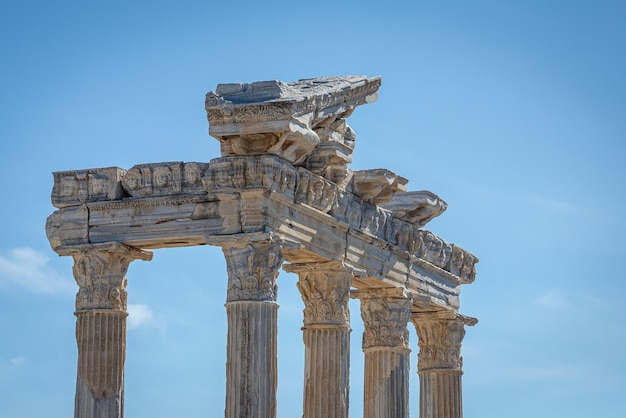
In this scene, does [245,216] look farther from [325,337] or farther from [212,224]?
[325,337]

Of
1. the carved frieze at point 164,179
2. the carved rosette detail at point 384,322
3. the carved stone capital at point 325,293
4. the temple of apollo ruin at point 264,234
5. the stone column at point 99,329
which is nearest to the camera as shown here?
the temple of apollo ruin at point 264,234

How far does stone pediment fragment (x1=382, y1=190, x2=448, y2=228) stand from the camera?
49969mm

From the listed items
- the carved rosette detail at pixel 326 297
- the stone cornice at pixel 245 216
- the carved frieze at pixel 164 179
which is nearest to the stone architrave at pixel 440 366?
the stone cornice at pixel 245 216

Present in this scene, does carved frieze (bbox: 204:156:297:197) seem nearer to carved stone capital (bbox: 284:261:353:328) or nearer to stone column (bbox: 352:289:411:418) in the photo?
carved stone capital (bbox: 284:261:353:328)

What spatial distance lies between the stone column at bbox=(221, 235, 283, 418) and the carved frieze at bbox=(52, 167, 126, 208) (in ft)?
11.3

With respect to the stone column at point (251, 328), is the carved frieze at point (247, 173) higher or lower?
higher

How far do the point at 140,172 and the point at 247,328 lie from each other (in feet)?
15.6

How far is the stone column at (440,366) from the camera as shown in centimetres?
5425

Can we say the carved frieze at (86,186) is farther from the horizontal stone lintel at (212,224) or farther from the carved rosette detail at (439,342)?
the carved rosette detail at (439,342)

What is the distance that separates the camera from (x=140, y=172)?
1753 inches

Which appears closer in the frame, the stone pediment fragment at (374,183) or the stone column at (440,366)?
the stone pediment fragment at (374,183)

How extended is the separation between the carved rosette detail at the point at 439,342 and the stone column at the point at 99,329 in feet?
39.2

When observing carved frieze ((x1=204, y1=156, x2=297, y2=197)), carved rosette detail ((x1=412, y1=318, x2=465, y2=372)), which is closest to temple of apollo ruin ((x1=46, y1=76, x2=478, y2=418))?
carved frieze ((x1=204, y1=156, x2=297, y2=197))

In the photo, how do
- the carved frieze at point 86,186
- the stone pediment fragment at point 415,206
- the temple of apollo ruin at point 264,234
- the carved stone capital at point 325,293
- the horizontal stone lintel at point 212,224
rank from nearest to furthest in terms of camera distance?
the temple of apollo ruin at point 264,234
the horizontal stone lintel at point 212,224
the carved frieze at point 86,186
the carved stone capital at point 325,293
the stone pediment fragment at point 415,206
